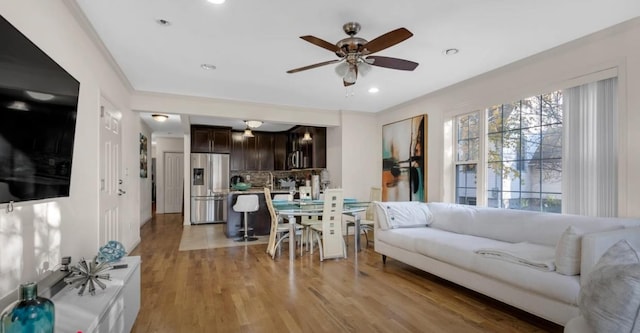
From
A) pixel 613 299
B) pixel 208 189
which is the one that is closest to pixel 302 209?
pixel 613 299

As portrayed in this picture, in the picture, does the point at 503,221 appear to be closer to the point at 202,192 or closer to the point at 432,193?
the point at 432,193

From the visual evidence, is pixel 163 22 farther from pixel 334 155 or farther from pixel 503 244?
pixel 334 155

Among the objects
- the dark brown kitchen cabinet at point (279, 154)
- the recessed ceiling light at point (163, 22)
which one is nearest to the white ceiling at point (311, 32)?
the recessed ceiling light at point (163, 22)

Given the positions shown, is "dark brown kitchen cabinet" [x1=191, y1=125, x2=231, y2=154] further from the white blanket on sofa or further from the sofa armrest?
the sofa armrest

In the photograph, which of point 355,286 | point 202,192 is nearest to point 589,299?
point 355,286

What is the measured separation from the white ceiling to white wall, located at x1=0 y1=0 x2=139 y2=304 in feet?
1.03

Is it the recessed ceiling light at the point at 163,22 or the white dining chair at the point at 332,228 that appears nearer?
the recessed ceiling light at the point at 163,22

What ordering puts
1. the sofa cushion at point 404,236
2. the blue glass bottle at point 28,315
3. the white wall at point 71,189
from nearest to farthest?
the blue glass bottle at point 28,315 → the white wall at point 71,189 → the sofa cushion at point 404,236

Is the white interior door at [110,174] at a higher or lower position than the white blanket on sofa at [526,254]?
higher

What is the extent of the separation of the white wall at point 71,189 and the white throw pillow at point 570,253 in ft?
11.3

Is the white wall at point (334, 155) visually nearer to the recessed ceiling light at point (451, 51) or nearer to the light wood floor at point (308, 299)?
the light wood floor at point (308, 299)

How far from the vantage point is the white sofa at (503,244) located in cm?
226

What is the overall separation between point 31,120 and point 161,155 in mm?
8877

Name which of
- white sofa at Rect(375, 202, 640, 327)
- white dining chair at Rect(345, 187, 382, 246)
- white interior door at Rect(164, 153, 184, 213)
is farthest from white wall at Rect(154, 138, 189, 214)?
white sofa at Rect(375, 202, 640, 327)
